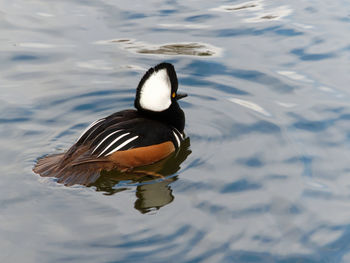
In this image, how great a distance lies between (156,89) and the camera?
6.66 m

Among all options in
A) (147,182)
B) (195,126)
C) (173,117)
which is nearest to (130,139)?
(147,182)

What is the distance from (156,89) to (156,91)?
2cm

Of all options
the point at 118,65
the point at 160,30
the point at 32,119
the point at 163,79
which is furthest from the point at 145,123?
the point at 160,30

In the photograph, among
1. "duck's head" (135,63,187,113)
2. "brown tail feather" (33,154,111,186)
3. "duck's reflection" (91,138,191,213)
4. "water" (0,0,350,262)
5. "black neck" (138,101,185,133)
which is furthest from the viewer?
"black neck" (138,101,185,133)

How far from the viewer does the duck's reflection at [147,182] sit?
5750 millimetres

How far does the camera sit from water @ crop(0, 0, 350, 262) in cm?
514

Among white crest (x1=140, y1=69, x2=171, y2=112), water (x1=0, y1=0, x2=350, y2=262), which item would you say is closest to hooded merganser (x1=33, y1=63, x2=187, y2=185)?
white crest (x1=140, y1=69, x2=171, y2=112)

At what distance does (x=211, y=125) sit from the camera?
7230mm

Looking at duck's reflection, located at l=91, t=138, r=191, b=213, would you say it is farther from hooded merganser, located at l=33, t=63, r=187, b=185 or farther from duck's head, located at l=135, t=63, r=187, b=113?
duck's head, located at l=135, t=63, r=187, b=113

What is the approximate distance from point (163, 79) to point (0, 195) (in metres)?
2.17

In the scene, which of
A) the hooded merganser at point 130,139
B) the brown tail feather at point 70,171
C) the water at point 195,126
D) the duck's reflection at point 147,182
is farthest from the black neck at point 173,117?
the brown tail feather at point 70,171

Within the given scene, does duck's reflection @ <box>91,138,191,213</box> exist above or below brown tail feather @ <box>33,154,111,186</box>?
below

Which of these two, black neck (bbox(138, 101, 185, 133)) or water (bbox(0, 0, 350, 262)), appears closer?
water (bbox(0, 0, 350, 262))

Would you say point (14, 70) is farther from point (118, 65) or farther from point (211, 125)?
point (211, 125)
